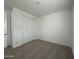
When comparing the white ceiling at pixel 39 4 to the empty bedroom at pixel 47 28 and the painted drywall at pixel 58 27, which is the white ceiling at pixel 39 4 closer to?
the empty bedroom at pixel 47 28

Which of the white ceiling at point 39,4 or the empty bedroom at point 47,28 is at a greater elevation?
the white ceiling at point 39,4

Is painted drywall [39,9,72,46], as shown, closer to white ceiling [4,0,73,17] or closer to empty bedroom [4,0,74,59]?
empty bedroom [4,0,74,59]

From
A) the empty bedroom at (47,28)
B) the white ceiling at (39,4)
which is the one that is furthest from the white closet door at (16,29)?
the white ceiling at (39,4)

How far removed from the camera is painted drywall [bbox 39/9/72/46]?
3852mm

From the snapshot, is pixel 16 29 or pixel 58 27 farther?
pixel 58 27

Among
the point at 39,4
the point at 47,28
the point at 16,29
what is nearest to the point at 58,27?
the point at 47,28

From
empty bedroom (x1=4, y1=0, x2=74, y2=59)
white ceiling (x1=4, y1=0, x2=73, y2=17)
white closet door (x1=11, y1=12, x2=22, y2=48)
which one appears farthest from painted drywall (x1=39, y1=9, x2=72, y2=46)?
white closet door (x1=11, y1=12, x2=22, y2=48)

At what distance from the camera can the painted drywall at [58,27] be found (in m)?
3.85

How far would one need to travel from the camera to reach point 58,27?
4469 millimetres

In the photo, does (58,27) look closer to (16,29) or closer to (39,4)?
(39,4)

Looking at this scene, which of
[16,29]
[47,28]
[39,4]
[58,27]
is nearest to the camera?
[39,4]

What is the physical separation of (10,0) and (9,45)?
299 centimetres
